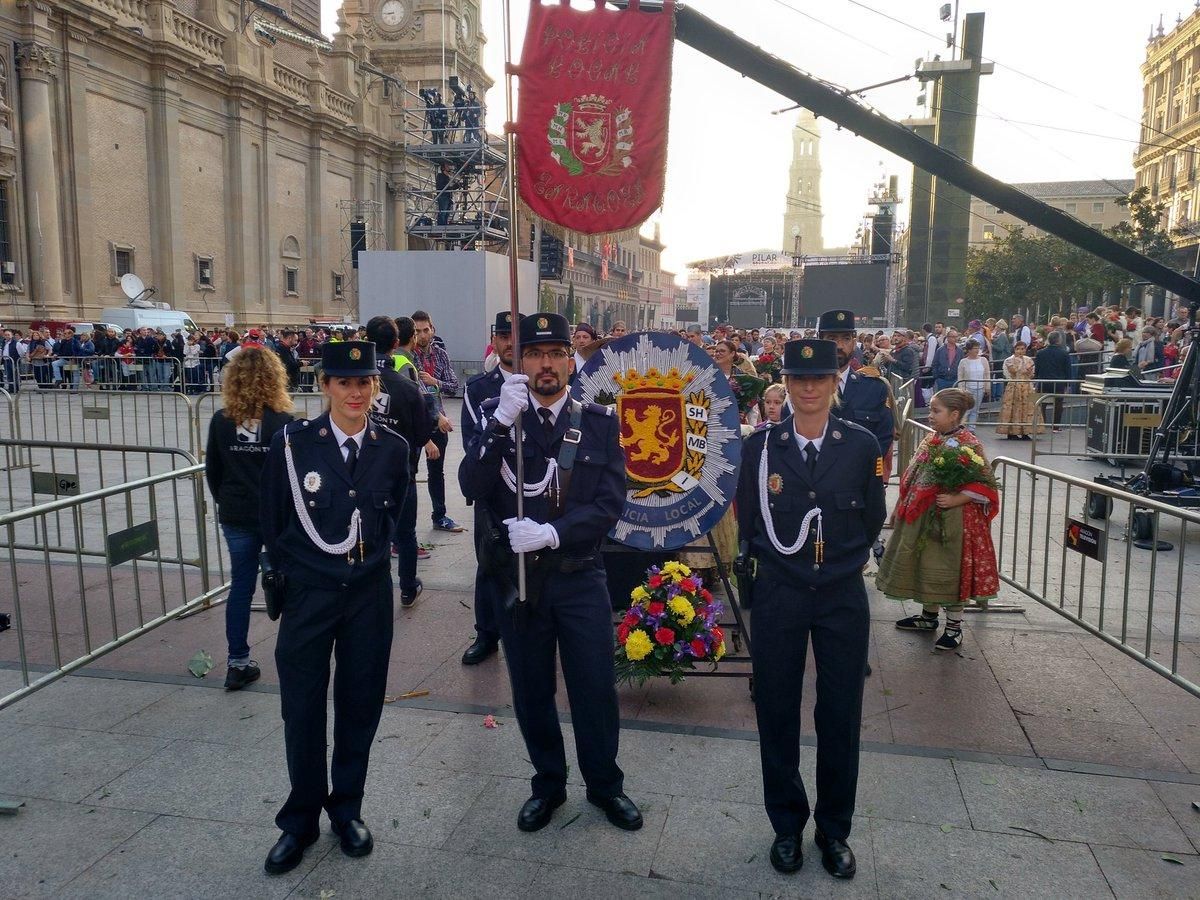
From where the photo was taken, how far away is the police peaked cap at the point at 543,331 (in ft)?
12.3

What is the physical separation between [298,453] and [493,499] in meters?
0.81

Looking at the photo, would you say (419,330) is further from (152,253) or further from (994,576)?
(152,253)

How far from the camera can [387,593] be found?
372 centimetres

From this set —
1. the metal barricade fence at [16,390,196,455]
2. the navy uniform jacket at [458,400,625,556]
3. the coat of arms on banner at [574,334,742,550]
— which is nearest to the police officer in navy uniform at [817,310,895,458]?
the coat of arms on banner at [574,334,742,550]

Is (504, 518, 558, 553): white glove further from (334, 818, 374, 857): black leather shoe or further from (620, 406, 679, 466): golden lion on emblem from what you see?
(620, 406, 679, 466): golden lion on emblem

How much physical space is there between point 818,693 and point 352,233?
141ft

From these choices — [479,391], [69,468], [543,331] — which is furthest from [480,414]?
[69,468]

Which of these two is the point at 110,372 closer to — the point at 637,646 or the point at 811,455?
the point at 637,646

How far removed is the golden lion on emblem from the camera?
17.6ft

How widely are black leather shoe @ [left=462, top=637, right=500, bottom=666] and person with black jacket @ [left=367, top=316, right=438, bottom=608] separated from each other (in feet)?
3.10

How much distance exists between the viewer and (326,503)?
11.6ft

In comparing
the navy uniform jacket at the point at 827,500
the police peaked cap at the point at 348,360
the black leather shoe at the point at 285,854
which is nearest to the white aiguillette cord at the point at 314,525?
the police peaked cap at the point at 348,360

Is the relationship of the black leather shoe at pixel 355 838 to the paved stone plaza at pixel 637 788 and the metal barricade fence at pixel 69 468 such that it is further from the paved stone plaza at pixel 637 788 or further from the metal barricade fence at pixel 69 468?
the metal barricade fence at pixel 69 468

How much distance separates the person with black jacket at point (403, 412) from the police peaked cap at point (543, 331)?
208cm
